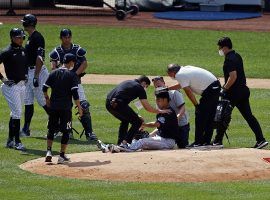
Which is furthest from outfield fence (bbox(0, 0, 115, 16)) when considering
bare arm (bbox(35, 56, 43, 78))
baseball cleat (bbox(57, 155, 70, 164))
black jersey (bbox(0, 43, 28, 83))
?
baseball cleat (bbox(57, 155, 70, 164))

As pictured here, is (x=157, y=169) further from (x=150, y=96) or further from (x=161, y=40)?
(x=161, y=40)

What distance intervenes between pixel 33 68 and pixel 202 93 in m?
3.27

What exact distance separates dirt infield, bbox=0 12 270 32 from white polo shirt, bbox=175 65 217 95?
739 inches

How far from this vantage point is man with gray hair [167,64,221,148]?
1558cm

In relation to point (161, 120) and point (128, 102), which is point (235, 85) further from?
point (128, 102)

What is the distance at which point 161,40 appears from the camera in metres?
32.3

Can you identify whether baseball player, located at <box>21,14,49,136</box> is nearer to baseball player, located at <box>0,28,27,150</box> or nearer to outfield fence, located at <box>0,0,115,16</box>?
baseball player, located at <box>0,28,27,150</box>

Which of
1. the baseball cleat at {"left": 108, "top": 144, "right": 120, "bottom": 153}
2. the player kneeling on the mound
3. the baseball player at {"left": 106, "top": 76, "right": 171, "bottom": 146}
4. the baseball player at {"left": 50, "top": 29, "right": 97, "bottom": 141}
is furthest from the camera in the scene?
the baseball player at {"left": 50, "top": 29, "right": 97, "bottom": 141}

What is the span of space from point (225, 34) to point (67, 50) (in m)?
16.8

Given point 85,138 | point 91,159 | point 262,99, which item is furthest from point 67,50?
point 262,99

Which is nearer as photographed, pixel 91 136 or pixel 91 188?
pixel 91 188

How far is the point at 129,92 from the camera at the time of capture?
50.6ft

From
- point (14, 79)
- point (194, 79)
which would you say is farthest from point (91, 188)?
point (14, 79)

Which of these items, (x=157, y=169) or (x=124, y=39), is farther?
(x=124, y=39)
